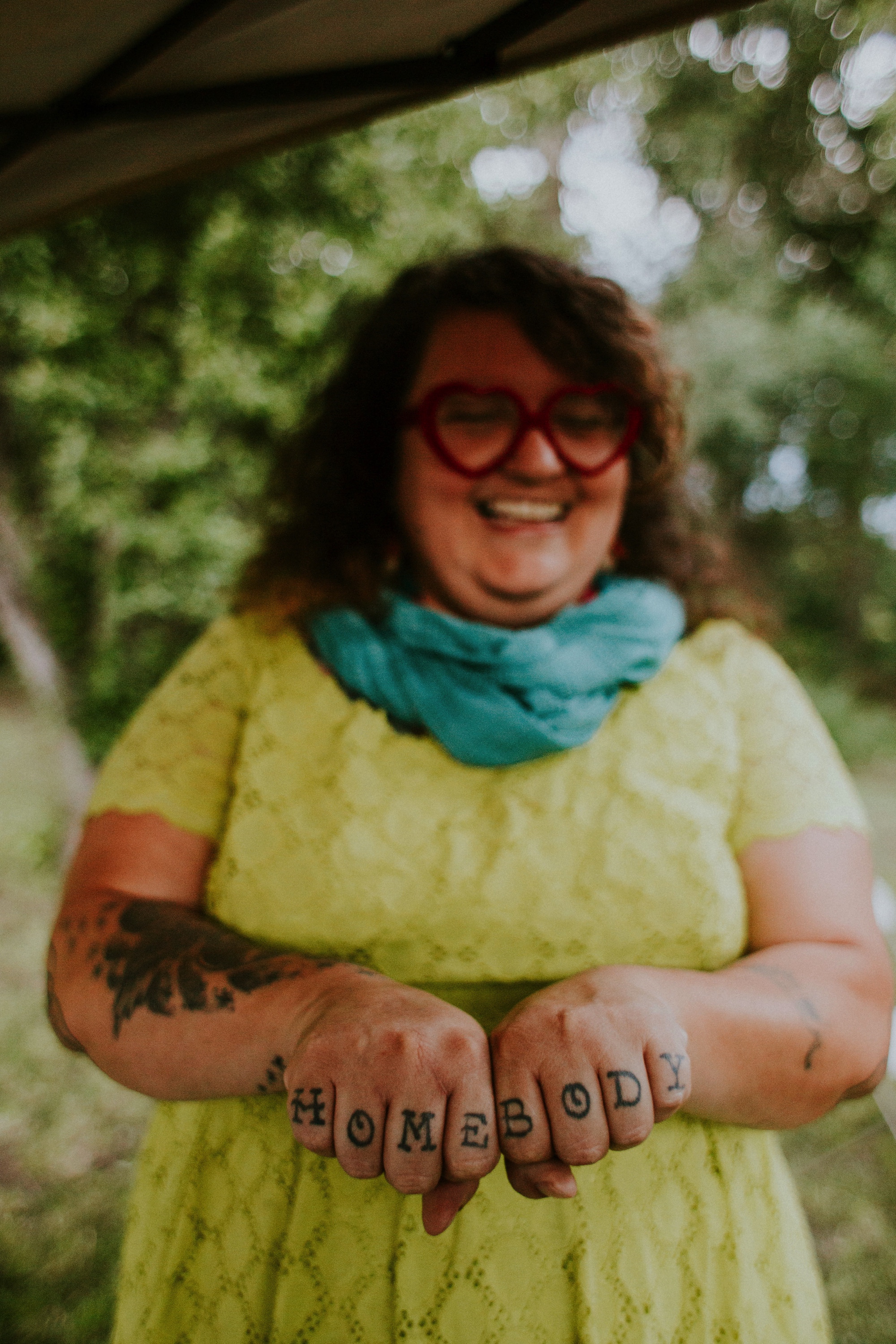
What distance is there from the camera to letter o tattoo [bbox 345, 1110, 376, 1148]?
0.84 metres

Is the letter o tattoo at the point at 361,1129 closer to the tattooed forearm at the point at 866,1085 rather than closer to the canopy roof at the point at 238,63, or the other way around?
the tattooed forearm at the point at 866,1085

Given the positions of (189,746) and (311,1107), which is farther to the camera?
(189,746)

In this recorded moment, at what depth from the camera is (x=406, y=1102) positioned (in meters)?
0.83

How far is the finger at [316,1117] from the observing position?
870 millimetres

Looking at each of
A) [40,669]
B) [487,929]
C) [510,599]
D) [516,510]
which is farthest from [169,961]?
[40,669]

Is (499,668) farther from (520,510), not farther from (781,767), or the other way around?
(781,767)

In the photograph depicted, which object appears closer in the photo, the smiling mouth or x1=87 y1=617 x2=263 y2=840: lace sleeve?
x1=87 y1=617 x2=263 y2=840: lace sleeve

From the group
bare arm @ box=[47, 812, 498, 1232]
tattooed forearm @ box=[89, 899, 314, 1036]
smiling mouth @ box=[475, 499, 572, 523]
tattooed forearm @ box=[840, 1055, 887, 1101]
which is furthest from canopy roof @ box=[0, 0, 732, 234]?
tattooed forearm @ box=[840, 1055, 887, 1101]

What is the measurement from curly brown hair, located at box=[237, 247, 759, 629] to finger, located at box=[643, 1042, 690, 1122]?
3.15ft

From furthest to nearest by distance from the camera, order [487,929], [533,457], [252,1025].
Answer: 1. [533,457]
2. [487,929]
3. [252,1025]

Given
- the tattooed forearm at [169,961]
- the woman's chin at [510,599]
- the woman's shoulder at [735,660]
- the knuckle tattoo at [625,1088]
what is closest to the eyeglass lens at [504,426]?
the woman's chin at [510,599]

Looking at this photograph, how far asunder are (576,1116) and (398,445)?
130 centimetres

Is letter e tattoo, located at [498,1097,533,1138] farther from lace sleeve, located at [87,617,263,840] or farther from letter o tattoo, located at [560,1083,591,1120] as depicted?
lace sleeve, located at [87,617,263,840]

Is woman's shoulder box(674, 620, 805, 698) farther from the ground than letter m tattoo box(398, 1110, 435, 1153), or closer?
farther from the ground
